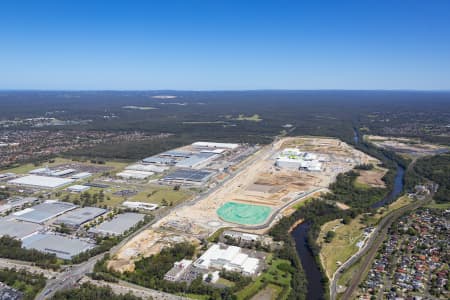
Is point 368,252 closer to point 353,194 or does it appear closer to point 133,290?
point 353,194

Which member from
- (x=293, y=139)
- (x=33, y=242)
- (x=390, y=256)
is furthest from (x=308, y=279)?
(x=293, y=139)

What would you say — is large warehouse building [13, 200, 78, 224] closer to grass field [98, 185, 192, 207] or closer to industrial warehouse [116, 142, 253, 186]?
grass field [98, 185, 192, 207]

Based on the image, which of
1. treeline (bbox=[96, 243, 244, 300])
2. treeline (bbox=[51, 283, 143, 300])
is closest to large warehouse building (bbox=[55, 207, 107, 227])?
treeline (bbox=[96, 243, 244, 300])

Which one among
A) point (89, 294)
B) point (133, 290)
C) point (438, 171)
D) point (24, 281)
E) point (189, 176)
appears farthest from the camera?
point (438, 171)

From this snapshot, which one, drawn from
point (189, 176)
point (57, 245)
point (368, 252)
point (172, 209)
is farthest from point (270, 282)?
point (189, 176)

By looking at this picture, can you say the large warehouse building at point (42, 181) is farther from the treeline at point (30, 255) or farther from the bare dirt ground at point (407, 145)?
the bare dirt ground at point (407, 145)

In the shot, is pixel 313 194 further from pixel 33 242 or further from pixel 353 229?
pixel 33 242
